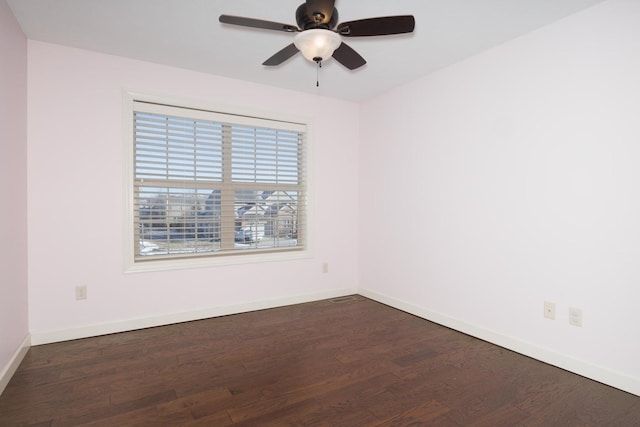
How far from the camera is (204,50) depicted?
2867mm

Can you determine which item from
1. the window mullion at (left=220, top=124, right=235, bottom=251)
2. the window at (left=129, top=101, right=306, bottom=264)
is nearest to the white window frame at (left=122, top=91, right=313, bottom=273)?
the window at (left=129, top=101, right=306, bottom=264)

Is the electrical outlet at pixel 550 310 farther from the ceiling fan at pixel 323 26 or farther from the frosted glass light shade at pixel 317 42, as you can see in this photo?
the frosted glass light shade at pixel 317 42

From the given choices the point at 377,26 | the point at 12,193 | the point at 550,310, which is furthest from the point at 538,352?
the point at 12,193

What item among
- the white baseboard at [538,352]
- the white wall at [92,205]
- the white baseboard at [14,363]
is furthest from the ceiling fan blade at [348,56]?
the white baseboard at [14,363]

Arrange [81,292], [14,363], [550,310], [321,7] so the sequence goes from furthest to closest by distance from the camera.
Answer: [81,292], [550,310], [14,363], [321,7]

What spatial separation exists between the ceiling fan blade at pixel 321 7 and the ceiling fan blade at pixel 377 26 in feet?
0.33

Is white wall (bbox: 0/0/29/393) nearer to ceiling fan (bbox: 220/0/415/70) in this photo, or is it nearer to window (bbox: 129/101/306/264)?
window (bbox: 129/101/306/264)

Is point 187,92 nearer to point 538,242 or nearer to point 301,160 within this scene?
point 301,160

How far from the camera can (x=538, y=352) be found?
249 centimetres

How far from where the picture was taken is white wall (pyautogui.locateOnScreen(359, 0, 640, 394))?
2105 mm

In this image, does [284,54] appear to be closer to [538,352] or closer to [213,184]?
[213,184]

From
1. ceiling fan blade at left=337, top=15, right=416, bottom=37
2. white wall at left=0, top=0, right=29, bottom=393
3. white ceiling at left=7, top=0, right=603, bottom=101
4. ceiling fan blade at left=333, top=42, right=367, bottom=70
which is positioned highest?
white ceiling at left=7, top=0, right=603, bottom=101

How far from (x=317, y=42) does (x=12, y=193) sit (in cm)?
234

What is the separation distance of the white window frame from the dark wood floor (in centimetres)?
63
